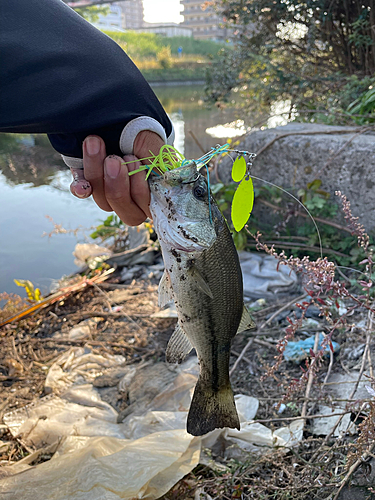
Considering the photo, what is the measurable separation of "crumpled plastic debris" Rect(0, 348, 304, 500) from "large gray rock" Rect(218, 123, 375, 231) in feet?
9.40

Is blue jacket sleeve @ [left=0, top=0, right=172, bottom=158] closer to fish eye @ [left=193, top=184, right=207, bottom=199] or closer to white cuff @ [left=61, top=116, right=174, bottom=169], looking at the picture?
white cuff @ [left=61, top=116, right=174, bottom=169]

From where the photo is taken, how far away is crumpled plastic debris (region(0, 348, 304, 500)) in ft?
6.22

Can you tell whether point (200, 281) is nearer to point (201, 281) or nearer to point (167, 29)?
point (201, 281)

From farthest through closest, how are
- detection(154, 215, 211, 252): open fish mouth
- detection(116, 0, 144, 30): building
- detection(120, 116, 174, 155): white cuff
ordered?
detection(116, 0, 144, 30): building < detection(120, 116, 174, 155): white cuff < detection(154, 215, 211, 252): open fish mouth

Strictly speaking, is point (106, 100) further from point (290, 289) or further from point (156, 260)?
point (156, 260)

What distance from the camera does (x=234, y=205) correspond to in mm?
1438

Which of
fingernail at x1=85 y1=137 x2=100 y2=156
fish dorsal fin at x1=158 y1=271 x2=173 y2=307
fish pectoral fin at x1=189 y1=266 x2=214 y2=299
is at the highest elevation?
fingernail at x1=85 y1=137 x2=100 y2=156

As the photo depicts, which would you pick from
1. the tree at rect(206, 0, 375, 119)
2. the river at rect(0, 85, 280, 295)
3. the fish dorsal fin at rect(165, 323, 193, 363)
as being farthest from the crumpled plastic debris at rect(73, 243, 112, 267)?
the tree at rect(206, 0, 375, 119)

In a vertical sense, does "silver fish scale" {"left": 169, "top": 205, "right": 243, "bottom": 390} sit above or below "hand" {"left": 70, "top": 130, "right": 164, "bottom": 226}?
below

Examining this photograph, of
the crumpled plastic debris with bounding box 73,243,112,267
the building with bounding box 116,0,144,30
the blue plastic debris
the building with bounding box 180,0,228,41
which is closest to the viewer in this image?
the blue plastic debris

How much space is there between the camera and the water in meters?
6.28

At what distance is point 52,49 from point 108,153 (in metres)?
0.48

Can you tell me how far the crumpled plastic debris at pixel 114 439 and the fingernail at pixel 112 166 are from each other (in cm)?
147

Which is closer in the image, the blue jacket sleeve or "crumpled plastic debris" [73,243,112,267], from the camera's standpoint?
the blue jacket sleeve
